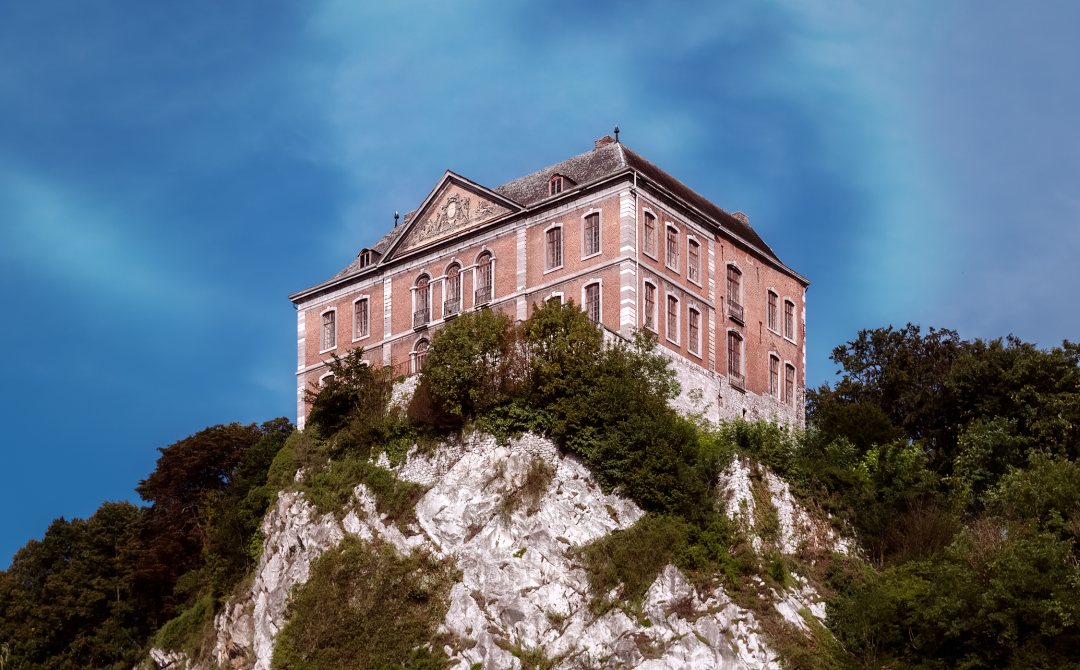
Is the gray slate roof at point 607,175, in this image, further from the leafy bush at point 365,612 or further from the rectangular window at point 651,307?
the leafy bush at point 365,612

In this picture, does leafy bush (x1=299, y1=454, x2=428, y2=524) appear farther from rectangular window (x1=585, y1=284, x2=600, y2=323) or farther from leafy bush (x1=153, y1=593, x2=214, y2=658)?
rectangular window (x1=585, y1=284, x2=600, y2=323)

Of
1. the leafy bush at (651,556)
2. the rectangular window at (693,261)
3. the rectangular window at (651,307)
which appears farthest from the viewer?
the rectangular window at (693,261)

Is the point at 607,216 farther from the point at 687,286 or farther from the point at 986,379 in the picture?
the point at 986,379

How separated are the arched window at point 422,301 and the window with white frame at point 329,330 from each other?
4349 mm

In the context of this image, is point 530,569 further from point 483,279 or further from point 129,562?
point 129,562

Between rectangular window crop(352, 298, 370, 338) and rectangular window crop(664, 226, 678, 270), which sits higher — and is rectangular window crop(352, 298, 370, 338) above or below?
below

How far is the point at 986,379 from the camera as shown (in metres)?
58.1

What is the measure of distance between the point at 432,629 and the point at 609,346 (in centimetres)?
1027

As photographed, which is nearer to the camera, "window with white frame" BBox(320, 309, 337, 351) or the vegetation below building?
the vegetation below building

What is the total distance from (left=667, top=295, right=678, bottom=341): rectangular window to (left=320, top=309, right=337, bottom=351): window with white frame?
1420cm

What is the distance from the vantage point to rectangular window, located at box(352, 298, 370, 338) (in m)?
64.2

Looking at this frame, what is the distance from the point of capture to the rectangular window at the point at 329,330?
214 feet

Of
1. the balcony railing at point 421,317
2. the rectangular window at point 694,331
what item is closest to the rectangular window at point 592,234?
the rectangular window at point 694,331

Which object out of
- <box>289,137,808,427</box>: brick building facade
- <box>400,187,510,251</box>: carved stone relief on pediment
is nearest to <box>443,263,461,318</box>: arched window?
<box>289,137,808,427</box>: brick building facade
